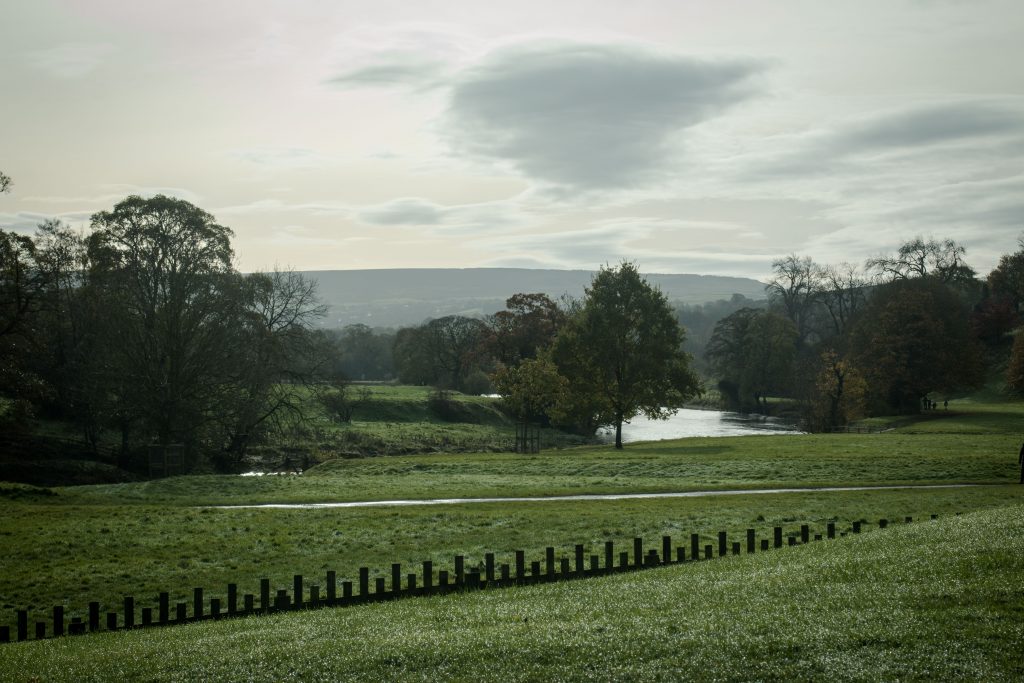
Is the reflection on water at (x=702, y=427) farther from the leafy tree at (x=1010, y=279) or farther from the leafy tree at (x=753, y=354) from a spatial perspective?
the leafy tree at (x=1010, y=279)

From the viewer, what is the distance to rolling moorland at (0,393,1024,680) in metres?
8.86

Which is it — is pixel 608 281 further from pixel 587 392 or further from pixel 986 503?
pixel 986 503

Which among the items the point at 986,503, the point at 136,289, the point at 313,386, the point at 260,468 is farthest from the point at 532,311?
the point at 986,503

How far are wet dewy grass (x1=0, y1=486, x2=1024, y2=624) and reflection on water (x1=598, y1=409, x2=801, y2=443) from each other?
164 ft

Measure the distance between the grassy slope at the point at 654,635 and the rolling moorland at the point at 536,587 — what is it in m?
0.03

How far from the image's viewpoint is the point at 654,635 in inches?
373

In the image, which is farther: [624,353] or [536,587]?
[624,353]

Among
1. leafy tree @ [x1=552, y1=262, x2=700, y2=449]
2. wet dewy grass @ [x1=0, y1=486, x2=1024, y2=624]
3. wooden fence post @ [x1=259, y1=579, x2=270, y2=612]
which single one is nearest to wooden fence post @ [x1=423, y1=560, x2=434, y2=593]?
wooden fence post @ [x1=259, y1=579, x2=270, y2=612]

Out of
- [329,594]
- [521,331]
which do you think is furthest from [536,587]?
[521,331]

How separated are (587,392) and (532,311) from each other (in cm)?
3000

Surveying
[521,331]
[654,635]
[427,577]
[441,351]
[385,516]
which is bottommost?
[385,516]

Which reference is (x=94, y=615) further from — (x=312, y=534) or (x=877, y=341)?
(x=877, y=341)

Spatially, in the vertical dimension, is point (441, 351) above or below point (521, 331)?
below

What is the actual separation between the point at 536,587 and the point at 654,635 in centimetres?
421
